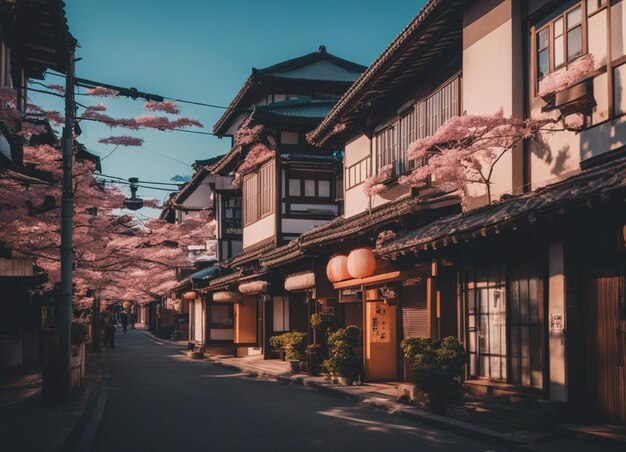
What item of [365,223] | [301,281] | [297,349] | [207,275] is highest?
[365,223]

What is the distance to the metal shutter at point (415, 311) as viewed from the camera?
66.4ft

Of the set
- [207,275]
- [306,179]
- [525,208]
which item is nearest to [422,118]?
[525,208]

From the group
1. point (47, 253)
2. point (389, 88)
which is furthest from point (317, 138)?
point (47, 253)

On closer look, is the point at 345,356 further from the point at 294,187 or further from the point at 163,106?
the point at 294,187

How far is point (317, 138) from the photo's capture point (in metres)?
28.1

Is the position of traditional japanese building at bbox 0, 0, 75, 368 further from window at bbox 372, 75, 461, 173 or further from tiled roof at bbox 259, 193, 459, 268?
window at bbox 372, 75, 461, 173

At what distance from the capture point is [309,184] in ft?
118

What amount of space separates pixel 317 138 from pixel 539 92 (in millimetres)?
14993

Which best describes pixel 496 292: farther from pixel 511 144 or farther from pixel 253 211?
pixel 253 211

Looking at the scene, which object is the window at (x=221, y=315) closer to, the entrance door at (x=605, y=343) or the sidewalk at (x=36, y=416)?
the sidewalk at (x=36, y=416)

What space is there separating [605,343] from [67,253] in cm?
1253

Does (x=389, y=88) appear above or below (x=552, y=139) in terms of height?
above

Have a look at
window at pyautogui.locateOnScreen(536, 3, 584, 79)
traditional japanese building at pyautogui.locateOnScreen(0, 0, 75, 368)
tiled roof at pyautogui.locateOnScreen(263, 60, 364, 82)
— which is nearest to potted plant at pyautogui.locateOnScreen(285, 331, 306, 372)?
traditional japanese building at pyautogui.locateOnScreen(0, 0, 75, 368)

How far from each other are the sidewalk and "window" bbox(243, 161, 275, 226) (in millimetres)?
14574
